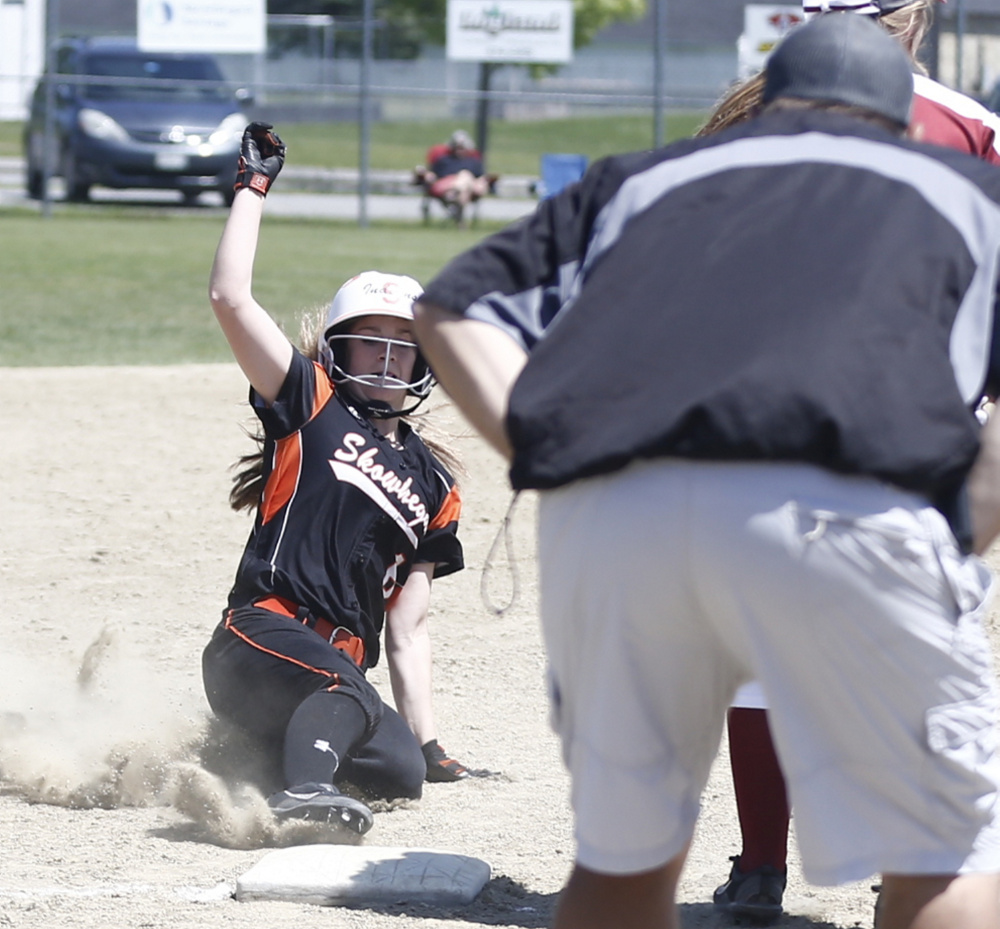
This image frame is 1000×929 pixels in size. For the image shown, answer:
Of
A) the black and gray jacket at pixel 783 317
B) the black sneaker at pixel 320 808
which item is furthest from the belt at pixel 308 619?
the black and gray jacket at pixel 783 317

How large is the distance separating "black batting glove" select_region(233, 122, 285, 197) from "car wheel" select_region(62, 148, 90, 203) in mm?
16959

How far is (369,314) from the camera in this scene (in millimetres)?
3670

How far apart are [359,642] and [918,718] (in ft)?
6.87

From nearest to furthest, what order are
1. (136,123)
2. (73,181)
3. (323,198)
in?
(136,123) → (73,181) → (323,198)

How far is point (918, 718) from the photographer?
1756 mm

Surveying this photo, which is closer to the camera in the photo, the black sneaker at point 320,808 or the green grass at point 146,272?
the black sneaker at point 320,808

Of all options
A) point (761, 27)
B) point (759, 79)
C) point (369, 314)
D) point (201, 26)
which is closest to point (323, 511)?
point (369, 314)

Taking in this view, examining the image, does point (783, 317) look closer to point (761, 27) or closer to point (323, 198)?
point (761, 27)

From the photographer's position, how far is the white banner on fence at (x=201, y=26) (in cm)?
1880

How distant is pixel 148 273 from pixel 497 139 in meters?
20.8

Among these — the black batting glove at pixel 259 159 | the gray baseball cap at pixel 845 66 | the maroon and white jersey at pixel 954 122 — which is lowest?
the black batting glove at pixel 259 159

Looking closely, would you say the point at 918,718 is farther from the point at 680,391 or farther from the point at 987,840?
the point at 680,391

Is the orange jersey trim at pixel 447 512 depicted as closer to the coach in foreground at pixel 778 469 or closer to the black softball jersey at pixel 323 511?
the black softball jersey at pixel 323 511

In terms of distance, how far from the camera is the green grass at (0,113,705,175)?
90.8 ft
